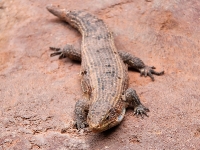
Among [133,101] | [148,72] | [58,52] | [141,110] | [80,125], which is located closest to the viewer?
[80,125]

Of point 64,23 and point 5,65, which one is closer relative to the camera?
point 5,65

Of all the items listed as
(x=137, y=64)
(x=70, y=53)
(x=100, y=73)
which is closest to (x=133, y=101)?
(x=100, y=73)

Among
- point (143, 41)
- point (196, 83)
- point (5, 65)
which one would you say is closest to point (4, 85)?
point (5, 65)

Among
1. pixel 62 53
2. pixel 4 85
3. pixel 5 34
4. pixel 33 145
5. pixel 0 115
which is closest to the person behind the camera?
pixel 33 145

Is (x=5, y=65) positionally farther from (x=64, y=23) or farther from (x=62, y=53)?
(x=64, y=23)

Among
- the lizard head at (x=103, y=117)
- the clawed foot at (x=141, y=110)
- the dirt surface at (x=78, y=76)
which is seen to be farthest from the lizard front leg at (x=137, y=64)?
the lizard head at (x=103, y=117)

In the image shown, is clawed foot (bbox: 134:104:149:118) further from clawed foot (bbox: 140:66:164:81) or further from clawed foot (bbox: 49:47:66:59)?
clawed foot (bbox: 49:47:66:59)

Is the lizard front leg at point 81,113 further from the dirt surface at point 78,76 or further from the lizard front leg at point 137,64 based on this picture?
the lizard front leg at point 137,64

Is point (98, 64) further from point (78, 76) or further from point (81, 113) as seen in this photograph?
point (81, 113)
